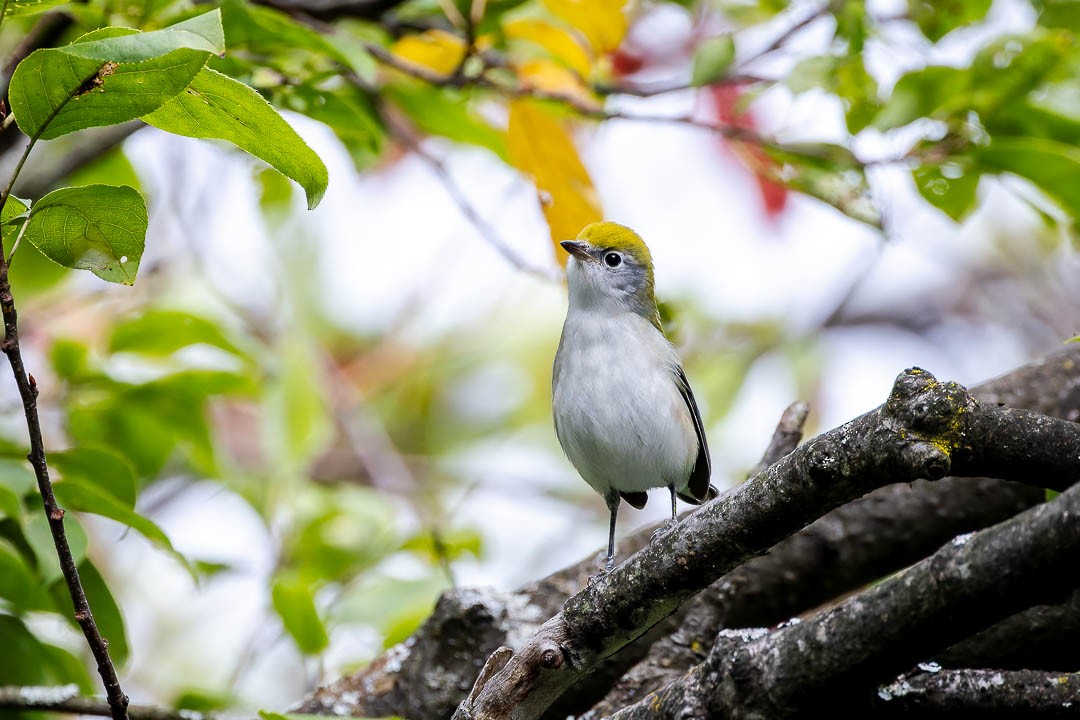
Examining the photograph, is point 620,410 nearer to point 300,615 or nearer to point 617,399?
point 617,399

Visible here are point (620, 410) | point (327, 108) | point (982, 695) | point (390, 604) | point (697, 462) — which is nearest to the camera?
point (982, 695)

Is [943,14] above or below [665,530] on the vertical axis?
above

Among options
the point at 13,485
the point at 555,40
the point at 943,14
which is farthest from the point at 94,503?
the point at 943,14

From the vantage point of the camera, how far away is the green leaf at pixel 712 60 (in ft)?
9.02

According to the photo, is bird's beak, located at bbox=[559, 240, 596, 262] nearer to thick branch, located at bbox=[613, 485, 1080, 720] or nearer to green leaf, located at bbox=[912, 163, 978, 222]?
green leaf, located at bbox=[912, 163, 978, 222]

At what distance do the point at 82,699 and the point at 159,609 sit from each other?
3.46 metres

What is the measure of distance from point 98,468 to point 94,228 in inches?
40.0

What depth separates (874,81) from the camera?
2.88 metres

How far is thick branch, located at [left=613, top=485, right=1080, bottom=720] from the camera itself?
1.31 m

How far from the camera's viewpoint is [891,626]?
146 cm

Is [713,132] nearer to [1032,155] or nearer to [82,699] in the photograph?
[1032,155]

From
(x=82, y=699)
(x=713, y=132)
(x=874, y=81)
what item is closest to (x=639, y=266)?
(x=713, y=132)

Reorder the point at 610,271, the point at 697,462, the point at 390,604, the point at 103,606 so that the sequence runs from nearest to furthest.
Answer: the point at 103,606 → the point at 390,604 → the point at 697,462 → the point at 610,271

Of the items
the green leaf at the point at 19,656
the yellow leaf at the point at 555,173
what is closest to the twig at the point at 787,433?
the yellow leaf at the point at 555,173
